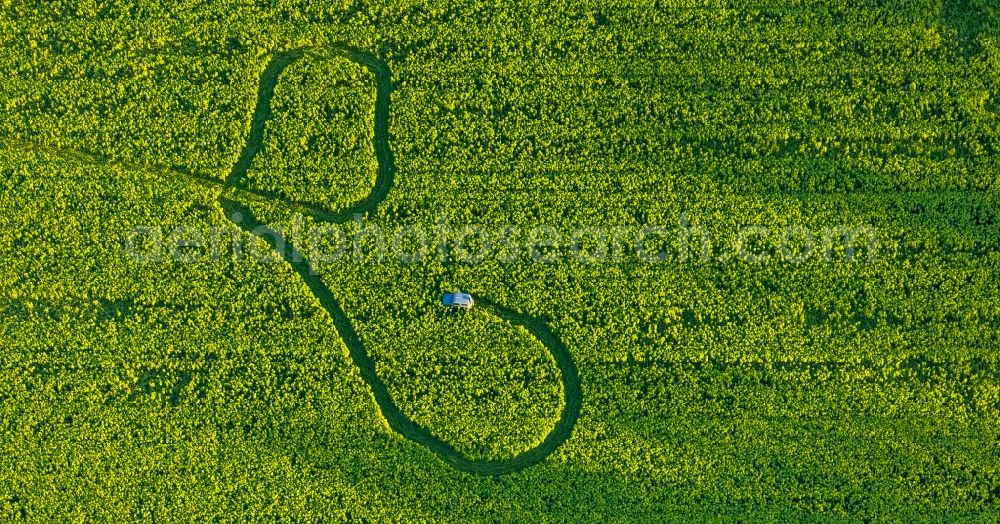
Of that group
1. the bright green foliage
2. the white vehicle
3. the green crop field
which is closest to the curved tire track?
the green crop field

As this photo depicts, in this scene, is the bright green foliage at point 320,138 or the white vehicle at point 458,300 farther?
the bright green foliage at point 320,138

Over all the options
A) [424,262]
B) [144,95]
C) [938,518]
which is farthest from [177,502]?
[938,518]

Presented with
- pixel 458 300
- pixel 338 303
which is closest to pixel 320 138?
pixel 338 303

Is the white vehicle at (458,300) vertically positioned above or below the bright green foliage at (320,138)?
below

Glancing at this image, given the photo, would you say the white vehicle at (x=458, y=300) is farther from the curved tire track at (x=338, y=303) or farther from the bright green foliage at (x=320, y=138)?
the bright green foliage at (x=320, y=138)

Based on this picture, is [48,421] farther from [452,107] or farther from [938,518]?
[938,518]

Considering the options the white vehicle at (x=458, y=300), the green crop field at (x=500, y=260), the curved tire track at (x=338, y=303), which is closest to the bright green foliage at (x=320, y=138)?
the green crop field at (x=500, y=260)
